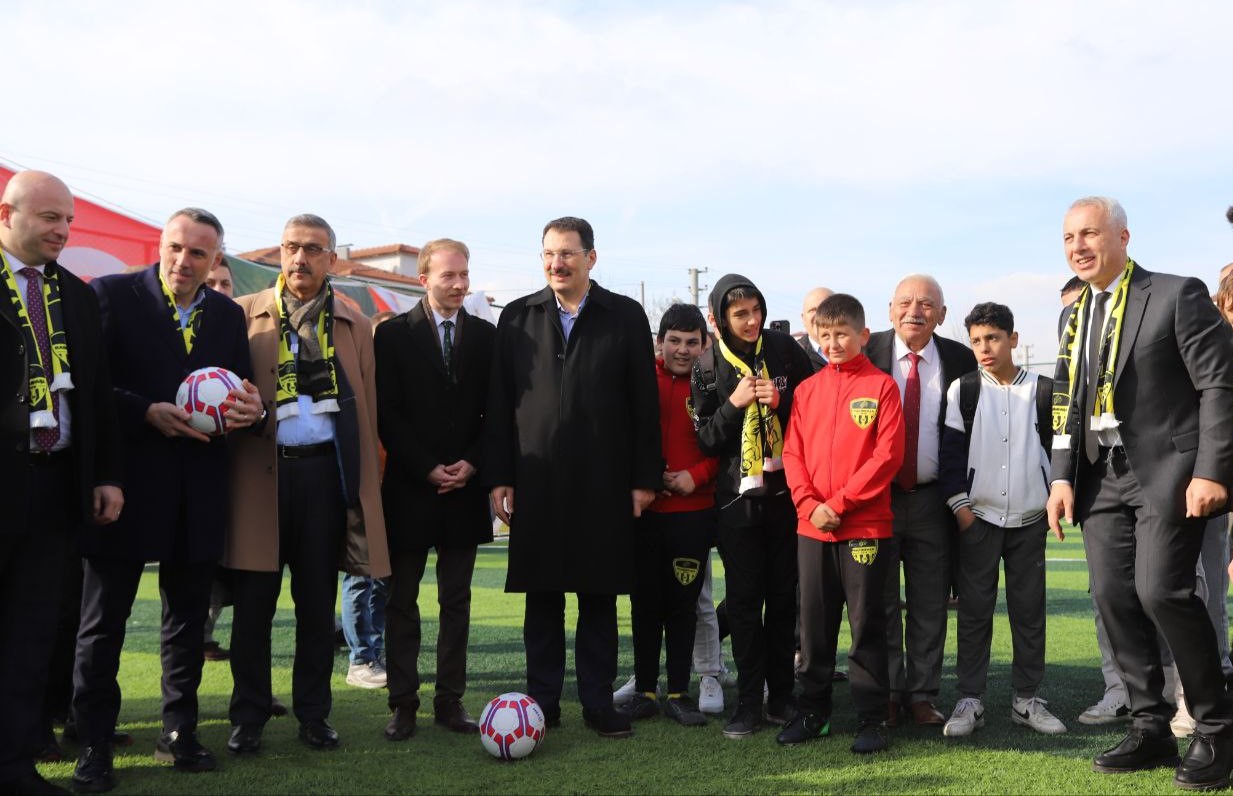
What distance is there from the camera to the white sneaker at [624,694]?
5.90m

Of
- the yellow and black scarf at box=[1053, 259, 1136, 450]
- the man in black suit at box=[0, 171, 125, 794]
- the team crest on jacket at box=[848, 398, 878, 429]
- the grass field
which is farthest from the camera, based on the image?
the team crest on jacket at box=[848, 398, 878, 429]

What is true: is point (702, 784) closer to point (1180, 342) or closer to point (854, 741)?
point (854, 741)

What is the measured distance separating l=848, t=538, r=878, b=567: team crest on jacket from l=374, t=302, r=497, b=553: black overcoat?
189cm

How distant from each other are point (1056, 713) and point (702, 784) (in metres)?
2.42

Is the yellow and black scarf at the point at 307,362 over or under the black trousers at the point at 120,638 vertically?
over

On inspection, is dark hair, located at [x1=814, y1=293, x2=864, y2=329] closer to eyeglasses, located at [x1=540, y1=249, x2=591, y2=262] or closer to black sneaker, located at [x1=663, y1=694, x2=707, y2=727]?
eyeglasses, located at [x1=540, y1=249, x2=591, y2=262]

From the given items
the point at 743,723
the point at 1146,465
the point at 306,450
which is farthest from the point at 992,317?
the point at 306,450

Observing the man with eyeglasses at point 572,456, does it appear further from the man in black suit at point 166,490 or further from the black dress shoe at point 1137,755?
the black dress shoe at point 1137,755

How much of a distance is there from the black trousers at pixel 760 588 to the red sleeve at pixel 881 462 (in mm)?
476

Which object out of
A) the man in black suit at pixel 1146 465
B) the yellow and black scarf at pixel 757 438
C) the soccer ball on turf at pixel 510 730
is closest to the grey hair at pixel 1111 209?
the man in black suit at pixel 1146 465

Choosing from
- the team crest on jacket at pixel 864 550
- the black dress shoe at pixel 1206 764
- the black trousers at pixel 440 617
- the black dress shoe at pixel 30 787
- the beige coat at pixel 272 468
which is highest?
the beige coat at pixel 272 468

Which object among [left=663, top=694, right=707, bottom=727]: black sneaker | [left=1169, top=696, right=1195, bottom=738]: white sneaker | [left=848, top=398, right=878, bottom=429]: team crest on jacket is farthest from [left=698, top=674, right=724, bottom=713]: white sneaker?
[left=1169, top=696, right=1195, bottom=738]: white sneaker

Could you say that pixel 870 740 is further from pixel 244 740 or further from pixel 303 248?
pixel 303 248

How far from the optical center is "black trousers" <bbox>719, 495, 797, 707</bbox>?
5371 millimetres
